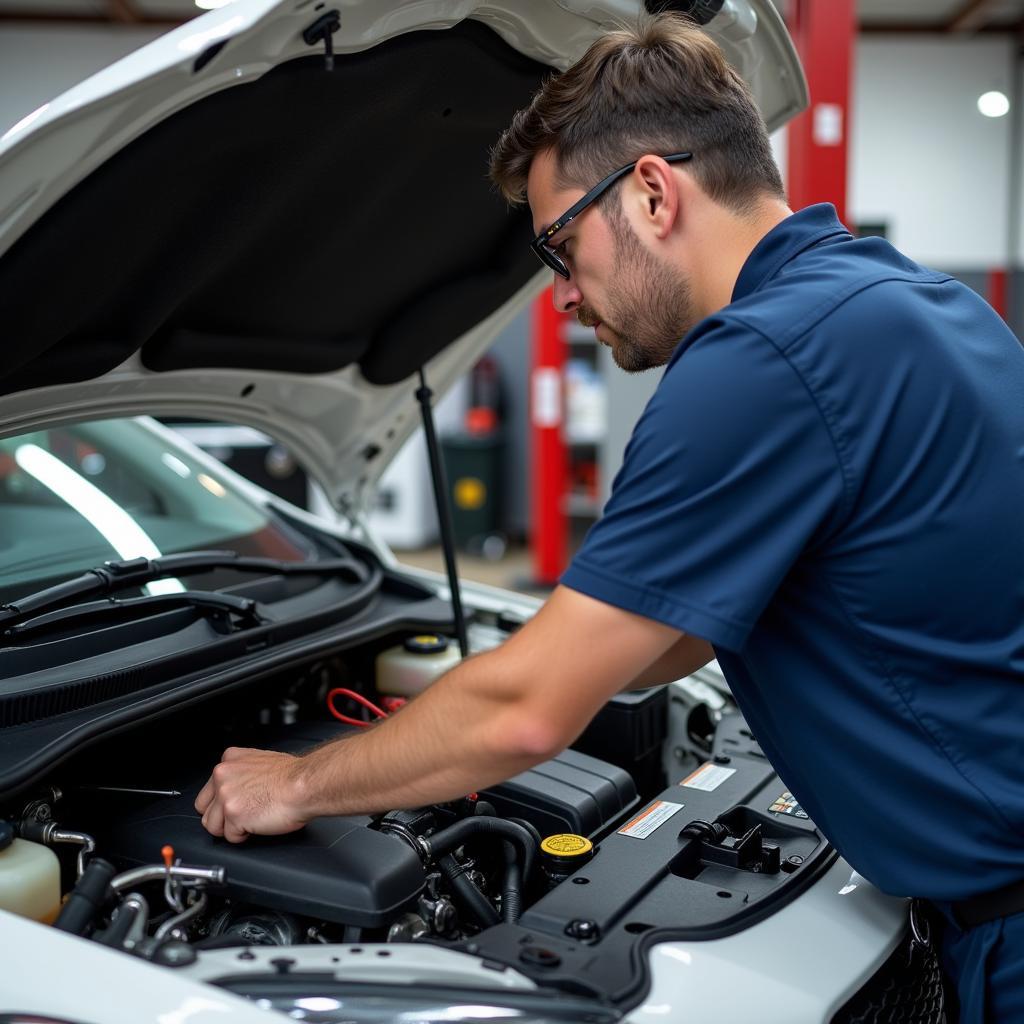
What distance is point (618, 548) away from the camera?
1.07 meters

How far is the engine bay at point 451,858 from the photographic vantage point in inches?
48.1

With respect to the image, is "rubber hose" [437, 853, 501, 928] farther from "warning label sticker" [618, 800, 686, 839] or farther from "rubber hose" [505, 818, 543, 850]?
"warning label sticker" [618, 800, 686, 839]

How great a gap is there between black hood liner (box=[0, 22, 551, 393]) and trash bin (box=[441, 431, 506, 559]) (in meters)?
5.43

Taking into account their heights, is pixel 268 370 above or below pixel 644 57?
below

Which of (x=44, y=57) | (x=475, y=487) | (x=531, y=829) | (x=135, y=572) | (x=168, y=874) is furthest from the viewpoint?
(x=44, y=57)

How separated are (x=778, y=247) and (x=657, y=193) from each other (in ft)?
0.50

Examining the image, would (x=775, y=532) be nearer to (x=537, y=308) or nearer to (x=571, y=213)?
(x=571, y=213)

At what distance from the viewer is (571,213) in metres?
1.33

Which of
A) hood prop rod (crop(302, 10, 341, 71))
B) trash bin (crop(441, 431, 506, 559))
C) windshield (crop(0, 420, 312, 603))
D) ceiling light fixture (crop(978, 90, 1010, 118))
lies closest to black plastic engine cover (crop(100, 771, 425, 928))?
windshield (crop(0, 420, 312, 603))

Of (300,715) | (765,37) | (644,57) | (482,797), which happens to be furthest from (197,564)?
(765,37)

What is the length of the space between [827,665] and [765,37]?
106 centimetres

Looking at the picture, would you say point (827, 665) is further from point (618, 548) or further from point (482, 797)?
point (482, 797)

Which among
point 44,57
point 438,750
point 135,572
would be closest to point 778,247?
point 438,750

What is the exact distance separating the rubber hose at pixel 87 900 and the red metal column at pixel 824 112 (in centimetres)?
390
